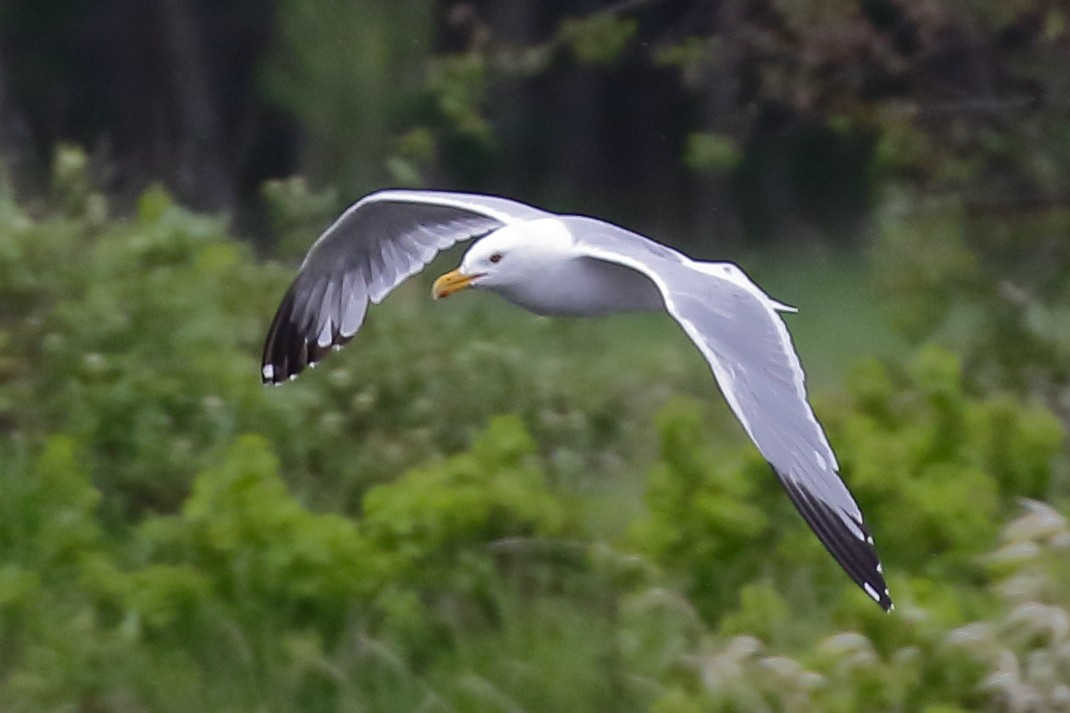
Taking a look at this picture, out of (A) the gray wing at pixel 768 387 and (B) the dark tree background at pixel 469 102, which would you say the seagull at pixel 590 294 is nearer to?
(A) the gray wing at pixel 768 387

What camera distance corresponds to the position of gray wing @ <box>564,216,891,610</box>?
3729 millimetres

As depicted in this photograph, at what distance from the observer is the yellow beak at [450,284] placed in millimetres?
4352

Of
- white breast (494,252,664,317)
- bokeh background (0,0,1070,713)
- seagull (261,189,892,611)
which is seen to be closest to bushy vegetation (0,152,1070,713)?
bokeh background (0,0,1070,713)

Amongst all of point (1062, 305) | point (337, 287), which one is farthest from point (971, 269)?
point (337, 287)

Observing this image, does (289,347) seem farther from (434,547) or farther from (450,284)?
(450,284)

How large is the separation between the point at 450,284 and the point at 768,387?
0.78m

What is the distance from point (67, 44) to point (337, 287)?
11473 millimetres

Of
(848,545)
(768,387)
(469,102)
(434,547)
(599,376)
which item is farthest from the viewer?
(469,102)

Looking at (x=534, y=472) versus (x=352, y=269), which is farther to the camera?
(x=352, y=269)

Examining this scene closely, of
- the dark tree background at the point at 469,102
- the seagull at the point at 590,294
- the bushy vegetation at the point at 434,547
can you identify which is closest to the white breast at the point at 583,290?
the seagull at the point at 590,294

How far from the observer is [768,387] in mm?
3922

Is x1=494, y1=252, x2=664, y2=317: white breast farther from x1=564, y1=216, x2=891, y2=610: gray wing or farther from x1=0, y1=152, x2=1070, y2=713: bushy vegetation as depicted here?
x1=0, y1=152, x2=1070, y2=713: bushy vegetation

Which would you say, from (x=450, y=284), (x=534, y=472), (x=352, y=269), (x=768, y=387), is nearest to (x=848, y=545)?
(x=768, y=387)

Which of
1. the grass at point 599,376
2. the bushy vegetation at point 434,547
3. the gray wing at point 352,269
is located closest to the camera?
the bushy vegetation at point 434,547
